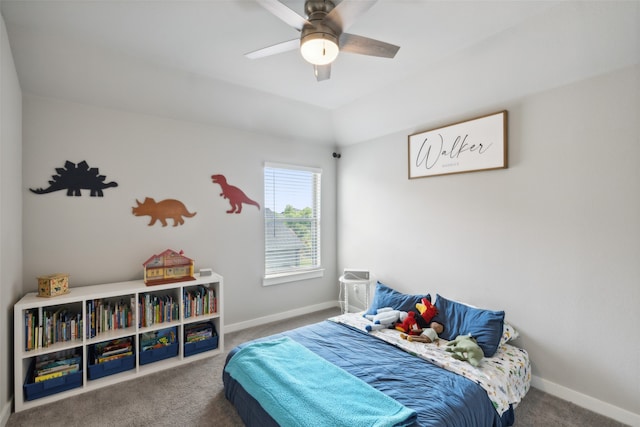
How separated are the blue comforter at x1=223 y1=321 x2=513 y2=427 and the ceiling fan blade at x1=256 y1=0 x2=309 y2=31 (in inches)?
85.2

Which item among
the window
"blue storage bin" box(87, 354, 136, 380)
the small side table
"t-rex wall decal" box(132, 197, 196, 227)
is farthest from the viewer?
the window

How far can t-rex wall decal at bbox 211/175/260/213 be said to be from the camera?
11.1 ft

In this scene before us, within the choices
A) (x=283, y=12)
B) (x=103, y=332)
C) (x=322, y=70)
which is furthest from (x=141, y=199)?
(x=283, y=12)

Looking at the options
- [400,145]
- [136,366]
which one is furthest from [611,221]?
[136,366]

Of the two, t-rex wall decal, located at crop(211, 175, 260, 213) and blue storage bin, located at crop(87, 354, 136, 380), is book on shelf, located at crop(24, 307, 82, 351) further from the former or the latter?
t-rex wall decal, located at crop(211, 175, 260, 213)

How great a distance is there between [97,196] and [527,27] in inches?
149

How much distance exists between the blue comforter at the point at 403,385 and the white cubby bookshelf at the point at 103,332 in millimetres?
792

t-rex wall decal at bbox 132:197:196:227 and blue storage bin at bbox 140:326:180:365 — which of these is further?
t-rex wall decal at bbox 132:197:196:227

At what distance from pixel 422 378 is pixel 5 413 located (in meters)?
2.79

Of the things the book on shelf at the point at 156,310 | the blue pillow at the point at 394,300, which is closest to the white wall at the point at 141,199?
the book on shelf at the point at 156,310

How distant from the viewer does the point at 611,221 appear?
6.67ft

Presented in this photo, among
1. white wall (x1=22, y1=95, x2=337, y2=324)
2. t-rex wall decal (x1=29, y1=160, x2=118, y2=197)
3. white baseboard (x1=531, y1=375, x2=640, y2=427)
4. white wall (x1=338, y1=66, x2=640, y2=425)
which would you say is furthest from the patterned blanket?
t-rex wall decal (x1=29, y1=160, x2=118, y2=197)

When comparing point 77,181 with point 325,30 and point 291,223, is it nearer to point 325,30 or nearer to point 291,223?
point 291,223

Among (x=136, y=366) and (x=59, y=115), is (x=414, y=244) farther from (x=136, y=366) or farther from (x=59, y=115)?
(x=59, y=115)
